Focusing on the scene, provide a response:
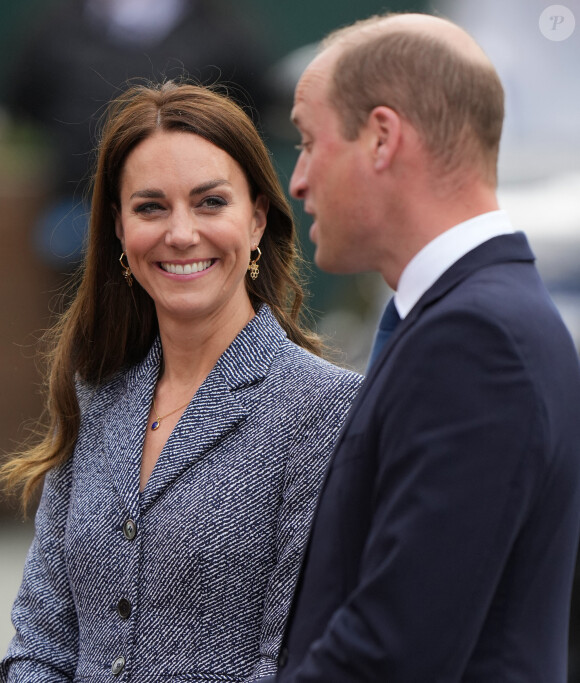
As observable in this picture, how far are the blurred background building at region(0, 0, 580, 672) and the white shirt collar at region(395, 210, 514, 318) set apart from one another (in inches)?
96.5

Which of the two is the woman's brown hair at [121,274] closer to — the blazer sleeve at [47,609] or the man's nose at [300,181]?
the blazer sleeve at [47,609]

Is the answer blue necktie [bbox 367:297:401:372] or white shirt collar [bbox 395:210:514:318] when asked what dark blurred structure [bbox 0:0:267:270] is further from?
Result: white shirt collar [bbox 395:210:514:318]

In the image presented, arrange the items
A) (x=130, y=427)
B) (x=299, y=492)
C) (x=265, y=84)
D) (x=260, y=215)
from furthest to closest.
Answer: (x=265, y=84) < (x=260, y=215) < (x=130, y=427) < (x=299, y=492)

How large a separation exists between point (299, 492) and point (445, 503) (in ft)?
2.65

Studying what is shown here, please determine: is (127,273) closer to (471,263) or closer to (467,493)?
(471,263)

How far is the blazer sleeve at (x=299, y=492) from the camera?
182 centimetres

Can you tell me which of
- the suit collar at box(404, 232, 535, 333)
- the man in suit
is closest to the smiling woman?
the man in suit

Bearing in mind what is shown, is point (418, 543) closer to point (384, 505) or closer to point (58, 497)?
point (384, 505)

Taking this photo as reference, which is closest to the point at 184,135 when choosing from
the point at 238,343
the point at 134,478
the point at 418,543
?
the point at 238,343

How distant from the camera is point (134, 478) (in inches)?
81.5

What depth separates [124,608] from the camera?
1.98 meters

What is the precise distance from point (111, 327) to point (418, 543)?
4.63 ft

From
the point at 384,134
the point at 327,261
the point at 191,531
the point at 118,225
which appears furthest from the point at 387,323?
the point at 118,225

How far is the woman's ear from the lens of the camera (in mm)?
2281
